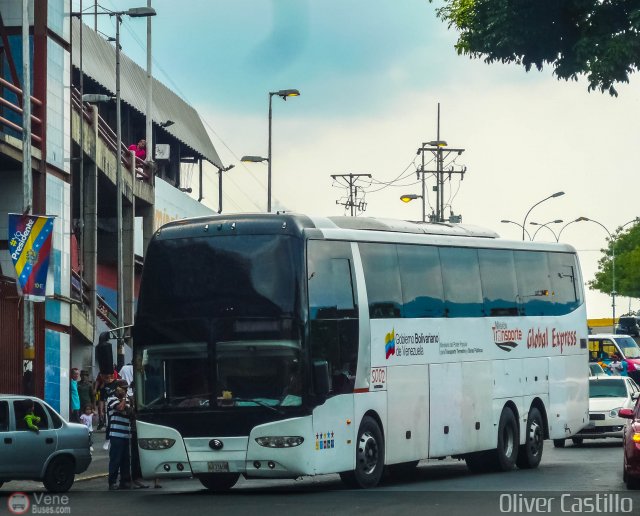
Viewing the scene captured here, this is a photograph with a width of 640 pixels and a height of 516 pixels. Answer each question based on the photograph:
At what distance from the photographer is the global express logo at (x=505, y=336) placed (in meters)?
25.3

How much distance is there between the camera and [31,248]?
90.7ft

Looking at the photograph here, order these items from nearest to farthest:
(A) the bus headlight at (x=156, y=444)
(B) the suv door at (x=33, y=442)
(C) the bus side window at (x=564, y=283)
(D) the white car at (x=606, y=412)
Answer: (A) the bus headlight at (x=156, y=444) → (B) the suv door at (x=33, y=442) → (C) the bus side window at (x=564, y=283) → (D) the white car at (x=606, y=412)

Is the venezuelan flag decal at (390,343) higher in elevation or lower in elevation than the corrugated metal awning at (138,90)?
lower

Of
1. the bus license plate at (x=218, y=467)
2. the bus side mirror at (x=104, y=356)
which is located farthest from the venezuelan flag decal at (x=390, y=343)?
the bus side mirror at (x=104, y=356)

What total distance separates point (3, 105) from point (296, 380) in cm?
1614

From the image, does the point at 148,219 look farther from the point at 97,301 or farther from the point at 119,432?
the point at 119,432

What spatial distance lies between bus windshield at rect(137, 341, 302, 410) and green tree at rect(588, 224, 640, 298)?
443 feet

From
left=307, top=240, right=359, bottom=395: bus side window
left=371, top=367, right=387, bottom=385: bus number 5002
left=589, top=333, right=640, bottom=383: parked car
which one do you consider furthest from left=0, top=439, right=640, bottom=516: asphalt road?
left=589, top=333, right=640, bottom=383: parked car

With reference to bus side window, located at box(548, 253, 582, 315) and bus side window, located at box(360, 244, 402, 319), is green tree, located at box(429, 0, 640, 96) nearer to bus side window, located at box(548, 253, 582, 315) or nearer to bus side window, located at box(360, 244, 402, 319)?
bus side window, located at box(360, 244, 402, 319)

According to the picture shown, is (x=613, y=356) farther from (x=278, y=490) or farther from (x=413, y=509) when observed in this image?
→ (x=413, y=509)

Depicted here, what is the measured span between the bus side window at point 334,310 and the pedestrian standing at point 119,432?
3.93 m

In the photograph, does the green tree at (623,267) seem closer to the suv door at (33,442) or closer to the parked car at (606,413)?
the parked car at (606,413)

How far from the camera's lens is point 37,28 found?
34812 mm

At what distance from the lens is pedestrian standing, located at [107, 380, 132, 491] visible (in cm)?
2278
